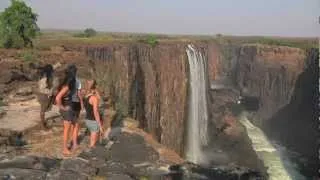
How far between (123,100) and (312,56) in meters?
45.7

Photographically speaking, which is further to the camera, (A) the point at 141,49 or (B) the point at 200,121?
(B) the point at 200,121

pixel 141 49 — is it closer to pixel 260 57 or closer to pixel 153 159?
pixel 153 159

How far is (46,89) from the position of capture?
17.0m

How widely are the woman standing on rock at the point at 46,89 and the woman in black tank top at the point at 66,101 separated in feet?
9.37

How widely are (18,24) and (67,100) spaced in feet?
81.9

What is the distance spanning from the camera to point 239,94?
78.8 meters

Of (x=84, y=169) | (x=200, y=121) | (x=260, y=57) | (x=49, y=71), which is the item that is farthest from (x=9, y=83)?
(x=260, y=57)

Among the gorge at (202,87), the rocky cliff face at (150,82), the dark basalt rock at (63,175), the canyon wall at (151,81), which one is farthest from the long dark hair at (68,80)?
the rocky cliff face at (150,82)

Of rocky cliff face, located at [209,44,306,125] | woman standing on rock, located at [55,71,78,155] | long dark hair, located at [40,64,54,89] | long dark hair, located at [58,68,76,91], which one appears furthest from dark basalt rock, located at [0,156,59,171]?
rocky cliff face, located at [209,44,306,125]

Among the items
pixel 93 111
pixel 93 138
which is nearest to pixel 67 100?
pixel 93 111

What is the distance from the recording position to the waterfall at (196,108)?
46541 mm

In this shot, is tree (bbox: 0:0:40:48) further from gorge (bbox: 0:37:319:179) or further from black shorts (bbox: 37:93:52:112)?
black shorts (bbox: 37:93:52:112)

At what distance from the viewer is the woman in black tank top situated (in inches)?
425

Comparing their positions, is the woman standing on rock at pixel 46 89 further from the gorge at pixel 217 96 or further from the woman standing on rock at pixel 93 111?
the woman standing on rock at pixel 93 111
